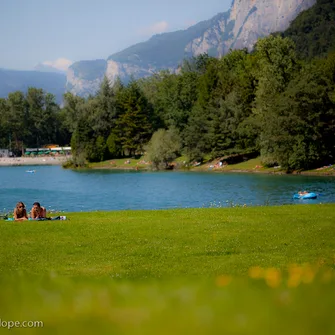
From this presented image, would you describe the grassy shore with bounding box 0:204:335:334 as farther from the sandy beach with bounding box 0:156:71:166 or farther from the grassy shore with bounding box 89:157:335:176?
the sandy beach with bounding box 0:156:71:166

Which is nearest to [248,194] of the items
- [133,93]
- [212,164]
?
[212,164]

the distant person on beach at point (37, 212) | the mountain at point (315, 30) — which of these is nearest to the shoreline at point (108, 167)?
the distant person on beach at point (37, 212)

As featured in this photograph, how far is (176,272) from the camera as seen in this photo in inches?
443

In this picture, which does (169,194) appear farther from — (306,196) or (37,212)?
(37,212)

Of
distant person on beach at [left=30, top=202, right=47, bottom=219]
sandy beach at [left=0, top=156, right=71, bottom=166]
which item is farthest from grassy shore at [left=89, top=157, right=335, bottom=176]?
distant person on beach at [left=30, top=202, right=47, bottom=219]

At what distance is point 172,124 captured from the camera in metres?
105

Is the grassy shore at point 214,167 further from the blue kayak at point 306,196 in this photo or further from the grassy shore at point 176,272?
the grassy shore at point 176,272

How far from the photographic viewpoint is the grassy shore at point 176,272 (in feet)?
12.7

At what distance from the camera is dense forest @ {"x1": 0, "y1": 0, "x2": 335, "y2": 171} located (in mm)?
67312

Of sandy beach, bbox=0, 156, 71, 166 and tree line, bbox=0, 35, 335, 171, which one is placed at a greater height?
tree line, bbox=0, 35, 335, 171

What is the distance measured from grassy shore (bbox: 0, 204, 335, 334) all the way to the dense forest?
47.1m

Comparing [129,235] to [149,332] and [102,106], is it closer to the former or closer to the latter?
[149,332]

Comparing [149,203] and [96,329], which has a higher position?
[96,329]

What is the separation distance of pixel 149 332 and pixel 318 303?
1479 mm
